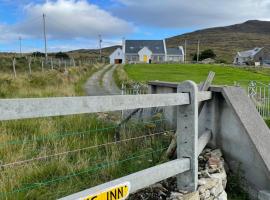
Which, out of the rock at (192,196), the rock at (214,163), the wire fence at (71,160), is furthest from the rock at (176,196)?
the rock at (214,163)

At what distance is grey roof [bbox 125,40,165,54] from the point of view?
99.6 meters

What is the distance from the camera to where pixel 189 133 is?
163 inches

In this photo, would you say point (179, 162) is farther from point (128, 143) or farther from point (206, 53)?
point (206, 53)

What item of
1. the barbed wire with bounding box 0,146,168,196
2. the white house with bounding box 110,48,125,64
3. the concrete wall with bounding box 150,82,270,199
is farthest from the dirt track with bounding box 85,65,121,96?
the white house with bounding box 110,48,125,64

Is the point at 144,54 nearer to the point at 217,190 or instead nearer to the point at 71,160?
the point at 71,160

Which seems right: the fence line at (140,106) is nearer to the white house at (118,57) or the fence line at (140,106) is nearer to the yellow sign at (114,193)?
the yellow sign at (114,193)

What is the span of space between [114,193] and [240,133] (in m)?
2.82

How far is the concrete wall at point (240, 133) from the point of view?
521 centimetres

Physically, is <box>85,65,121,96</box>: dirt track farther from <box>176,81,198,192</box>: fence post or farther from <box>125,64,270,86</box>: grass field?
<box>176,81,198,192</box>: fence post

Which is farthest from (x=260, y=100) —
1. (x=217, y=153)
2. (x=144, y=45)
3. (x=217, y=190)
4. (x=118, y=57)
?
(x=144, y=45)

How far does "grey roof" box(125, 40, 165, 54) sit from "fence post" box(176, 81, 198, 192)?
3743 inches

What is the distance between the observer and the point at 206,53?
100 metres

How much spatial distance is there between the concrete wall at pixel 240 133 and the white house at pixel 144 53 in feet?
291

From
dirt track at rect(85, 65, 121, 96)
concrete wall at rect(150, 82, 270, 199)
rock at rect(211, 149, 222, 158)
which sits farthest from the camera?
dirt track at rect(85, 65, 121, 96)
